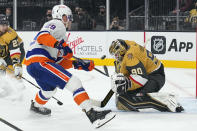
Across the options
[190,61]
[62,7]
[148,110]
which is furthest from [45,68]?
[190,61]

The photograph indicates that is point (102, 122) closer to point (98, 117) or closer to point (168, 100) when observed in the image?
point (98, 117)

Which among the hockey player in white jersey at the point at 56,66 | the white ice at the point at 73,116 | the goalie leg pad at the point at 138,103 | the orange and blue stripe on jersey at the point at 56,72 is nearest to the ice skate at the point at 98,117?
the hockey player in white jersey at the point at 56,66

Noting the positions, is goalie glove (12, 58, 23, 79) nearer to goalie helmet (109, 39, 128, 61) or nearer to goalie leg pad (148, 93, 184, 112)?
goalie helmet (109, 39, 128, 61)

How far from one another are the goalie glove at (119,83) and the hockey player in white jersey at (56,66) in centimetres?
27

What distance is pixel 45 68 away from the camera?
4617 mm

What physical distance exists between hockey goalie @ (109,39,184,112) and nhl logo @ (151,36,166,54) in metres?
4.40

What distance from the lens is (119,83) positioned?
4816 mm

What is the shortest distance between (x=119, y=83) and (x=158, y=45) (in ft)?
16.4

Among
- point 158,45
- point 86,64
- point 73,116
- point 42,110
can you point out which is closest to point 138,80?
point 86,64

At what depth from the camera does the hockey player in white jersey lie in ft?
14.3

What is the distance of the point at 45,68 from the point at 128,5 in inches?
252

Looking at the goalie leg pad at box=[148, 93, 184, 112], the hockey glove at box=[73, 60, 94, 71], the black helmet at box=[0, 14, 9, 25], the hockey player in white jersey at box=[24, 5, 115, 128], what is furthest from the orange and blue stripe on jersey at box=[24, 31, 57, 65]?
the black helmet at box=[0, 14, 9, 25]

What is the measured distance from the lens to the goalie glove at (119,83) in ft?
15.8

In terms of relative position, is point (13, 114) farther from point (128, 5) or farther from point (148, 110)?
point (128, 5)
